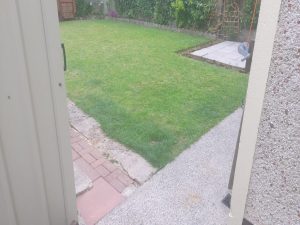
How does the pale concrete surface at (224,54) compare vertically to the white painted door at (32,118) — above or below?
below

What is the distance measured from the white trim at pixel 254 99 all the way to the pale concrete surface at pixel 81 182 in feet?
5.10

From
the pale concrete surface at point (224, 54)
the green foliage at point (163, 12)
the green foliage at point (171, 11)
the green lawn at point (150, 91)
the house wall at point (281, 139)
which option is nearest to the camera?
the house wall at point (281, 139)

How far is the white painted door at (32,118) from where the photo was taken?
133 centimetres

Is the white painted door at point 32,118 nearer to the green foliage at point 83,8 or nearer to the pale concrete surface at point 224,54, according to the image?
the pale concrete surface at point 224,54

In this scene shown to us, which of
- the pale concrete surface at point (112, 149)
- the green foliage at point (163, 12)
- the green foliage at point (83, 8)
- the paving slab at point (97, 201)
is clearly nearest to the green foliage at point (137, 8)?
the green foliage at point (163, 12)

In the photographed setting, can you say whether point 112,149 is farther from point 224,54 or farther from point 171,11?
point 171,11

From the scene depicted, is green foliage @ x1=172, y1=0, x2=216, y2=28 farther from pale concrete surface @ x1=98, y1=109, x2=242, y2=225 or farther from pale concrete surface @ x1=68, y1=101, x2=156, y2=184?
pale concrete surface @ x1=98, y1=109, x2=242, y2=225

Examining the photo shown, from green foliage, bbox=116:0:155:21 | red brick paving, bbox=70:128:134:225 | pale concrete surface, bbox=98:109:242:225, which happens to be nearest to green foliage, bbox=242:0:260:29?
green foliage, bbox=116:0:155:21

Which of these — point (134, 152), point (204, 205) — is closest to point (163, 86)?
point (134, 152)

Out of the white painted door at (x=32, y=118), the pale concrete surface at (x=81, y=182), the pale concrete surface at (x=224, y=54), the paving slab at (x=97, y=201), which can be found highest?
the white painted door at (x=32, y=118)

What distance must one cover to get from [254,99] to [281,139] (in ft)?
0.52

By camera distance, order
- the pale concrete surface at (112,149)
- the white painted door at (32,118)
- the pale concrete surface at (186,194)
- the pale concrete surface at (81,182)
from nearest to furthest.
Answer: the white painted door at (32,118)
the pale concrete surface at (186,194)
the pale concrete surface at (81,182)
the pale concrete surface at (112,149)

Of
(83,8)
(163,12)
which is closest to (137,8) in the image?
(163,12)

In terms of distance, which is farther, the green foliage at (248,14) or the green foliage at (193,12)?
the green foliage at (193,12)
